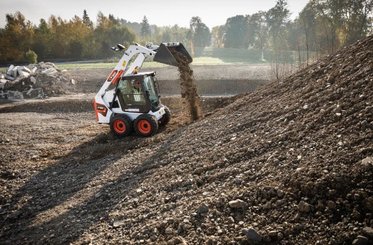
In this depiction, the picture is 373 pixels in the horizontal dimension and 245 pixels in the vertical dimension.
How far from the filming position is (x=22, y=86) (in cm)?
2002

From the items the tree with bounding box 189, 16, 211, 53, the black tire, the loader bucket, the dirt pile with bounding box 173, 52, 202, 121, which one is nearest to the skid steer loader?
the loader bucket

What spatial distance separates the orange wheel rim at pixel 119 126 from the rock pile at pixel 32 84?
12467mm

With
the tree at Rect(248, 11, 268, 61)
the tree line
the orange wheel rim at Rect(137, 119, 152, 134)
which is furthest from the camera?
the tree at Rect(248, 11, 268, 61)

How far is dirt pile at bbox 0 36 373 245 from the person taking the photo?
3.27m

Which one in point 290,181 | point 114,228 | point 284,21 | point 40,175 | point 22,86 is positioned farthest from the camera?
point 284,21

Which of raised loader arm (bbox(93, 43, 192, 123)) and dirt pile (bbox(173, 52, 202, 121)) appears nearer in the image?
raised loader arm (bbox(93, 43, 192, 123))

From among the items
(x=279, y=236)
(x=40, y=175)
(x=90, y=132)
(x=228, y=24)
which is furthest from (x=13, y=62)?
(x=228, y=24)

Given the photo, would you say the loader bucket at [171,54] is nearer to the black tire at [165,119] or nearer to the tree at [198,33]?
the black tire at [165,119]

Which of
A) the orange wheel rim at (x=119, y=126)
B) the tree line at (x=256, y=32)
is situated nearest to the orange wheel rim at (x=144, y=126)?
the orange wheel rim at (x=119, y=126)

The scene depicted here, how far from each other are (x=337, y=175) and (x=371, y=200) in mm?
501

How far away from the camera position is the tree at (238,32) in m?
70.6

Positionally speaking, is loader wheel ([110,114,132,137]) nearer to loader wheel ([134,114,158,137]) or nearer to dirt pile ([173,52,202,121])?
loader wheel ([134,114,158,137])

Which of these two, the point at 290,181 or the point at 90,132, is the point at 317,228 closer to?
the point at 290,181

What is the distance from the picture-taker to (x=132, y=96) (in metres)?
9.34
